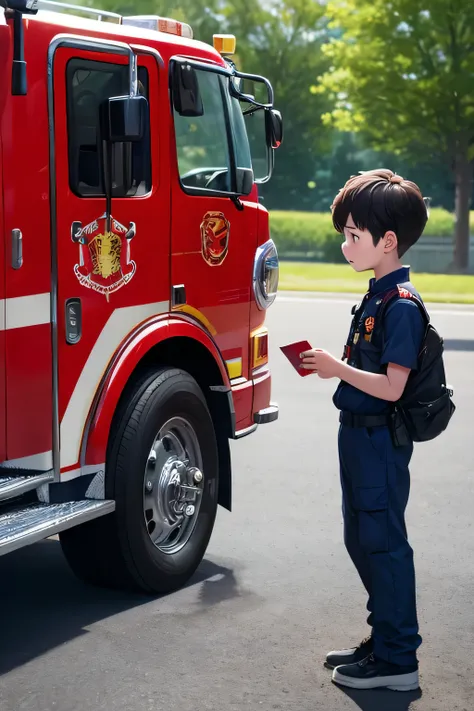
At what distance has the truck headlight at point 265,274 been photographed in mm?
6684

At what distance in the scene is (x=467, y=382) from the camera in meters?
12.6

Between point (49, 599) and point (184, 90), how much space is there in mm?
2366

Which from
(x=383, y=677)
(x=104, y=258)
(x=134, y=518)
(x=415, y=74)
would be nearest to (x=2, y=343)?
(x=104, y=258)

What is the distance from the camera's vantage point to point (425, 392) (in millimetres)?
4418

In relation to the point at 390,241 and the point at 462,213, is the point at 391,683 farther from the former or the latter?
the point at 462,213

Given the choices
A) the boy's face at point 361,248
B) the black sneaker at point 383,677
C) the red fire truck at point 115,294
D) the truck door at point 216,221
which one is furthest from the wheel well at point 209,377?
the black sneaker at point 383,677

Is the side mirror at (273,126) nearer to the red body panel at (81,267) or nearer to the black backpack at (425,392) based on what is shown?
the red body panel at (81,267)

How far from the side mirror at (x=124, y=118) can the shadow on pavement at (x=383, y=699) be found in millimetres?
2344

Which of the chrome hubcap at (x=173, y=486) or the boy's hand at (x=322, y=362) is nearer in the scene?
the boy's hand at (x=322, y=362)

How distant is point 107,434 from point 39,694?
1227mm

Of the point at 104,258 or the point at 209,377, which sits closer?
the point at 104,258

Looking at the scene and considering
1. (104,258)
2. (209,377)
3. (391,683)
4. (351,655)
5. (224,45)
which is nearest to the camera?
(391,683)

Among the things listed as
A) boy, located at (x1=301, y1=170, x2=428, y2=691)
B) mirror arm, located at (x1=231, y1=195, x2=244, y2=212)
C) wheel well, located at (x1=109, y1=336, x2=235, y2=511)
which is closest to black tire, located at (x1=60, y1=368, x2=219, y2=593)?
wheel well, located at (x1=109, y1=336, x2=235, y2=511)

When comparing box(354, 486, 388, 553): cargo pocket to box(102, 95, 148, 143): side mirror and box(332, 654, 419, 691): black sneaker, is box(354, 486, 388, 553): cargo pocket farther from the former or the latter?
box(102, 95, 148, 143): side mirror
